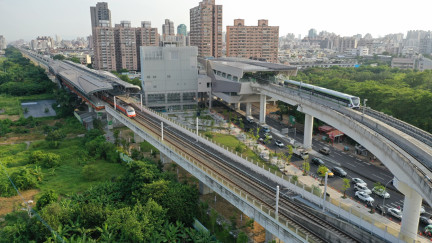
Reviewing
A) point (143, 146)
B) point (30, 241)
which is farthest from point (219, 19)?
point (30, 241)

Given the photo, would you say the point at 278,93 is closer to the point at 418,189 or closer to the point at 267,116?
the point at 267,116

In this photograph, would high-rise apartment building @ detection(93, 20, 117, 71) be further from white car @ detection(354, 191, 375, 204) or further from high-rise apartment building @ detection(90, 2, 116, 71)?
white car @ detection(354, 191, 375, 204)

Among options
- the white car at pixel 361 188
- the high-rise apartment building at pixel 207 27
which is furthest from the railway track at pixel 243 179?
the high-rise apartment building at pixel 207 27

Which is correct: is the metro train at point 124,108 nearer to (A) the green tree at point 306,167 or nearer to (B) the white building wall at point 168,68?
(B) the white building wall at point 168,68

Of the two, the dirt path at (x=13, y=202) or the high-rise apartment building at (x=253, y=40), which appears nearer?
the dirt path at (x=13, y=202)

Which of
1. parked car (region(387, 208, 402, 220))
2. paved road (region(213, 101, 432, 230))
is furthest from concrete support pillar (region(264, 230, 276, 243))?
paved road (region(213, 101, 432, 230))

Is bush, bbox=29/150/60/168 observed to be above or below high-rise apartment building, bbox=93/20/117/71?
below

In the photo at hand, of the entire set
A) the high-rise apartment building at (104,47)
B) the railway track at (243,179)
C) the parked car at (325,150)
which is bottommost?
the parked car at (325,150)
